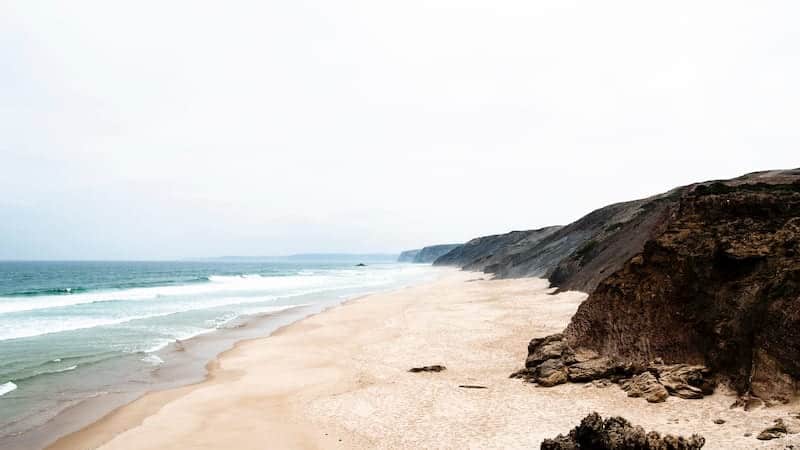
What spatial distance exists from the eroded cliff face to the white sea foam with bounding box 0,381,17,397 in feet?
57.3

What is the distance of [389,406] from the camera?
41.4ft

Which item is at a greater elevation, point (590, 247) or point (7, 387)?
point (590, 247)

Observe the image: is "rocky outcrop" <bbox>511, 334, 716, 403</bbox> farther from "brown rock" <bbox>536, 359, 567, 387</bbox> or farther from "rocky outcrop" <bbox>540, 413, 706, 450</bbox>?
"rocky outcrop" <bbox>540, 413, 706, 450</bbox>

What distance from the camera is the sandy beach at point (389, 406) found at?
10242 mm

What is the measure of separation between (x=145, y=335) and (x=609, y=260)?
88.8 ft

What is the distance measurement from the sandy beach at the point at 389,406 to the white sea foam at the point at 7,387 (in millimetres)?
4651

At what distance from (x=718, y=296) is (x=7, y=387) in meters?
21.0

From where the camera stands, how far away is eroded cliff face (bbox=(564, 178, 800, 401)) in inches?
417

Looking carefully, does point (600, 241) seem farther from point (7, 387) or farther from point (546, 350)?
point (7, 387)

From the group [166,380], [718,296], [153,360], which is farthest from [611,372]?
[153,360]

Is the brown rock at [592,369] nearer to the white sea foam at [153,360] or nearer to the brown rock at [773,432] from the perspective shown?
the brown rock at [773,432]

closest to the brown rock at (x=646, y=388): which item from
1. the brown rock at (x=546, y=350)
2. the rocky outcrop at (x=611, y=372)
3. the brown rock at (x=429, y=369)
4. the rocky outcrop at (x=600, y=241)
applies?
the rocky outcrop at (x=611, y=372)

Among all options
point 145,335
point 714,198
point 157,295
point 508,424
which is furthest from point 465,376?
point 157,295

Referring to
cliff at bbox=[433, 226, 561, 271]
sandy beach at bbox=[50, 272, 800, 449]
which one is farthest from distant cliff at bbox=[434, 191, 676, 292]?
sandy beach at bbox=[50, 272, 800, 449]
